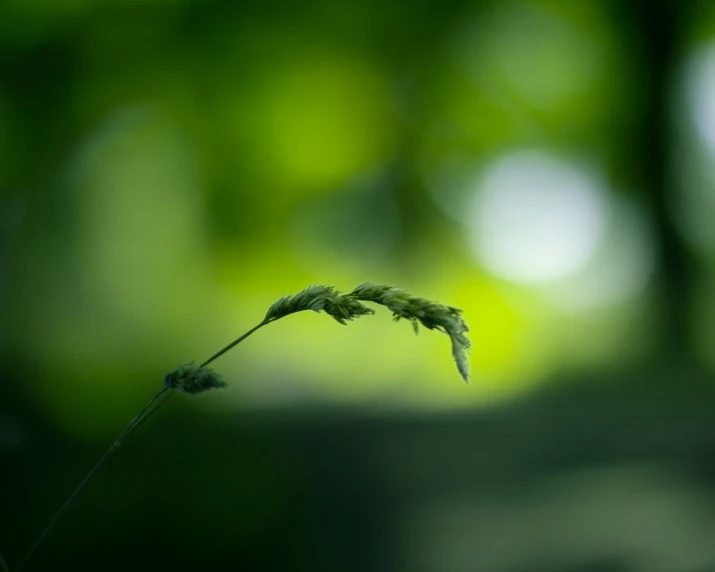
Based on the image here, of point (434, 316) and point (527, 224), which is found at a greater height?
point (527, 224)

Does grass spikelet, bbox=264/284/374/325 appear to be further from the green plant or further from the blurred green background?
the blurred green background

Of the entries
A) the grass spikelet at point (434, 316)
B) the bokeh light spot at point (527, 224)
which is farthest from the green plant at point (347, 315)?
the bokeh light spot at point (527, 224)

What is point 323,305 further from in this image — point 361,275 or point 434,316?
point 361,275

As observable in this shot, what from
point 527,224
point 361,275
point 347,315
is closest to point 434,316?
point 347,315

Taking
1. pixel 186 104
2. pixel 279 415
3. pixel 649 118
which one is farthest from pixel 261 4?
pixel 649 118

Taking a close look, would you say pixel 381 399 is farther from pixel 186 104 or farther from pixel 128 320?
pixel 186 104

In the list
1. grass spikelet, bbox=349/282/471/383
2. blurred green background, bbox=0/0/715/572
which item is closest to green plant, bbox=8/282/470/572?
grass spikelet, bbox=349/282/471/383

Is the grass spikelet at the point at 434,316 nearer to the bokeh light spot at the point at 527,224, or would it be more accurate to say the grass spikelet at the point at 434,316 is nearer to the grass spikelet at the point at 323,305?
the grass spikelet at the point at 323,305
